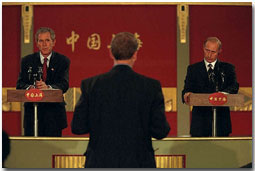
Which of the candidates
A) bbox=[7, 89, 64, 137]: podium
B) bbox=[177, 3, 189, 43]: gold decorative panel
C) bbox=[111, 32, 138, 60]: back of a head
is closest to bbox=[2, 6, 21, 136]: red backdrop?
bbox=[7, 89, 64, 137]: podium

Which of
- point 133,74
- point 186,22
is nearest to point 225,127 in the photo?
point 186,22

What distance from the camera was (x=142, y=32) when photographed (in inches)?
133

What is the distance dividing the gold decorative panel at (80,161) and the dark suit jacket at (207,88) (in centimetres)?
23

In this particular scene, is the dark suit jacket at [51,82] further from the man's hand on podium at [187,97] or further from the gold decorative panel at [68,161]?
the man's hand on podium at [187,97]

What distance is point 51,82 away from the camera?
3.25m

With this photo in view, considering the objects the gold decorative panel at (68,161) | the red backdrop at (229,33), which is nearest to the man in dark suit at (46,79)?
the gold decorative panel at (68,161)

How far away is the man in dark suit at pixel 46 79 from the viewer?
324 centimetres

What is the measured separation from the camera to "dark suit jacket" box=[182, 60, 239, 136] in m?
3.26

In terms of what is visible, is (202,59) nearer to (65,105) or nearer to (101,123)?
(65,105)

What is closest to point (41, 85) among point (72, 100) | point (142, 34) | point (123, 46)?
point (72, 100)

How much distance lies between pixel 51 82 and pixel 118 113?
1157 millimetres

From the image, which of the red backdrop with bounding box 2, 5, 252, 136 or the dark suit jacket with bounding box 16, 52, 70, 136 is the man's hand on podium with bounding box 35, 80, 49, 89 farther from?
the red backdrop with bounding box 2, 5, 252, 136

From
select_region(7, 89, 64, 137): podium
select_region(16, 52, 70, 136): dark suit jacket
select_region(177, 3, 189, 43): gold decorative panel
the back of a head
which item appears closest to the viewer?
the back of a head

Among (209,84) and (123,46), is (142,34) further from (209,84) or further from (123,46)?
(123,46)
